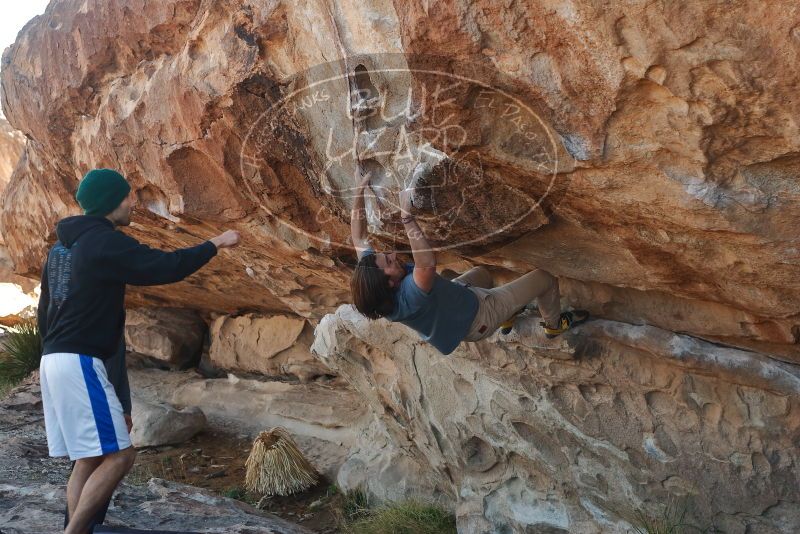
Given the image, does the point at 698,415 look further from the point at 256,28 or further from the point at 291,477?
the point at 291,477

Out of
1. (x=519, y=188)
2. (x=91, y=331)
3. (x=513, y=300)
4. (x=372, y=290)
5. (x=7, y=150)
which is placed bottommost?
(x=513, y=300)

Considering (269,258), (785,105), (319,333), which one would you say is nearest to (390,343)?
(319,333)

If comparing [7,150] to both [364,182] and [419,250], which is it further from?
[419,250]

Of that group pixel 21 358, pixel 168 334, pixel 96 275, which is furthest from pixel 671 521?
pixel 21 358

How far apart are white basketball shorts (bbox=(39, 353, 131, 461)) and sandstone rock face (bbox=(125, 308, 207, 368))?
613 centimetres

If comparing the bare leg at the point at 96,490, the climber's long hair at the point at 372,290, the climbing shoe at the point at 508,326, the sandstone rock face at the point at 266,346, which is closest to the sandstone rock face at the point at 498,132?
the climbing shoe at the point at 508,326

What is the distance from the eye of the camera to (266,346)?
8.21 metres

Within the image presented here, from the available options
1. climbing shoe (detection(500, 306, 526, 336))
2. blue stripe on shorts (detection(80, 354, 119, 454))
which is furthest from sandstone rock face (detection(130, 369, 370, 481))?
blue stripe on shorts (detection(80, 354, 119, 454))

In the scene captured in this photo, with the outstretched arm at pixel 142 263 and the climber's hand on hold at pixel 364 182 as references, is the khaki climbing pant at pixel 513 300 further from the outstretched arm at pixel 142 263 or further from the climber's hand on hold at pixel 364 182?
the outstretched arm at pixel 142 263

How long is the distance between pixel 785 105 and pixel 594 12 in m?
0.61

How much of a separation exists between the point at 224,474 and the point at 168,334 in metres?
2.76

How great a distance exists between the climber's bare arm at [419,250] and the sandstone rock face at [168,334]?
657 centimetres

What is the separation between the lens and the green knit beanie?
3305 mm

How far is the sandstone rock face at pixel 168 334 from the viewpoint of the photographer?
9.23m
